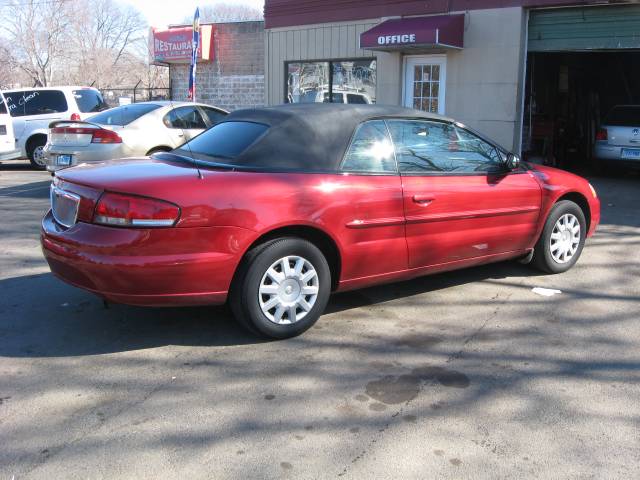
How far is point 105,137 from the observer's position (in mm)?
9414

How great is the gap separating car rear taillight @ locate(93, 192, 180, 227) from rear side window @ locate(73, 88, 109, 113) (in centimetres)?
1247

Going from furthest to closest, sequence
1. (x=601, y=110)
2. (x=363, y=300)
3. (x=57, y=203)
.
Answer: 1. (x=601, y=110)
2. (x=363, y=300)
3. (x=57, y=203)

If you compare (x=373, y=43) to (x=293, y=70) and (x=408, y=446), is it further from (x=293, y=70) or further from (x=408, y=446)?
(x=408, y=446)

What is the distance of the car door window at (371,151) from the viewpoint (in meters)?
4.63

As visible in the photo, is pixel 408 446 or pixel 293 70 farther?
pixel 293 70

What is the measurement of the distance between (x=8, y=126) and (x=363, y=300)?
11.4 m

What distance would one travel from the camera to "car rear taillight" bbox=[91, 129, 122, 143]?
30.9 ft

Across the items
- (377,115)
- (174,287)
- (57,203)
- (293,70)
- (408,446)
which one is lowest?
(408,446)

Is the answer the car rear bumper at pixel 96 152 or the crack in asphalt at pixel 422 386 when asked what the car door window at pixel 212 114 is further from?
the crack in asphalt at pixel 422 386

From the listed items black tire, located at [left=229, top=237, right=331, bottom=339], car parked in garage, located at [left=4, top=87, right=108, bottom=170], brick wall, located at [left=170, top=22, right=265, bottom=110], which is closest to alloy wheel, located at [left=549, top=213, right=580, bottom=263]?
black tire, located at [left=229, top=237, right=331, bottom=339]

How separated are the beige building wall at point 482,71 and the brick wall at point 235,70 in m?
7.10

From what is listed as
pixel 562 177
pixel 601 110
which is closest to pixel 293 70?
pixel 601 110

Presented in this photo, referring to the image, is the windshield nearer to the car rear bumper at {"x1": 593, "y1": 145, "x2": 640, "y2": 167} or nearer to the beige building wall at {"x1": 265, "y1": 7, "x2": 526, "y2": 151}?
the beige building wall at {"x1": 265, "y1": 7, "x2": 526, "y2": 151}

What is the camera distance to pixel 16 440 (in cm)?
312
